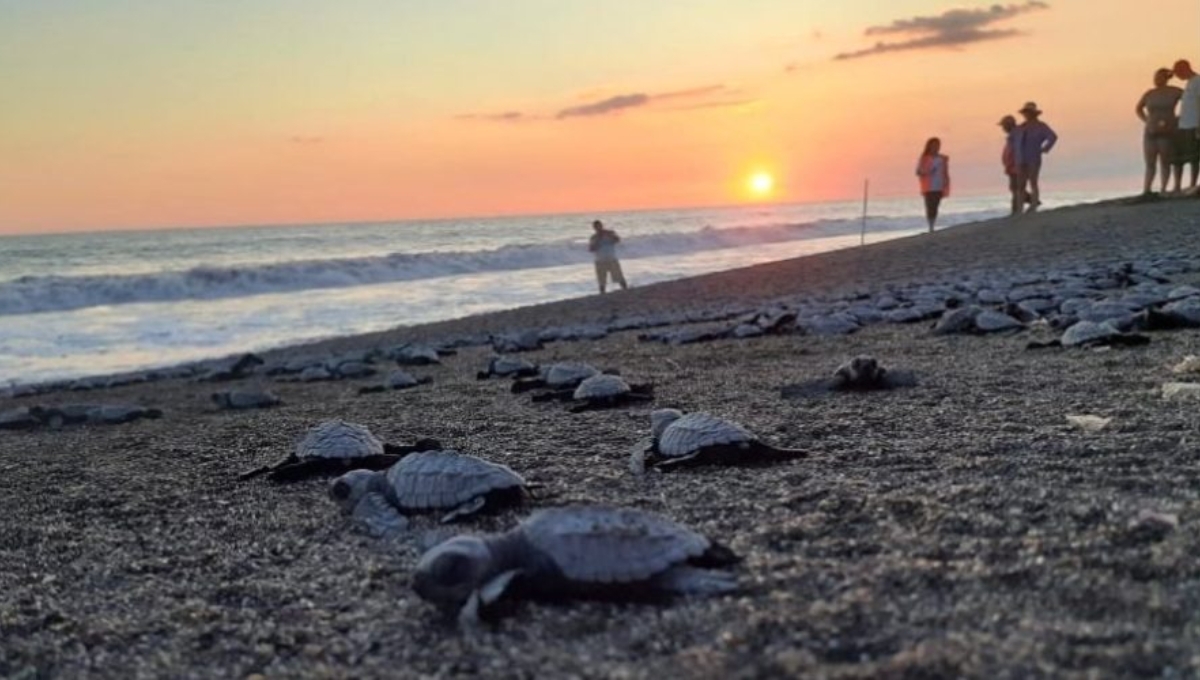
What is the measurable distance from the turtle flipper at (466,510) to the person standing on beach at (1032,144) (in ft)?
50.3

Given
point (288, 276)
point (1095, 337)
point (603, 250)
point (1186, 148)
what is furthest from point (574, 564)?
point (288, 276)

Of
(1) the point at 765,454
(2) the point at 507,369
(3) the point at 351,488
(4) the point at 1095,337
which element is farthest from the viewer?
(2) the point at 507,369

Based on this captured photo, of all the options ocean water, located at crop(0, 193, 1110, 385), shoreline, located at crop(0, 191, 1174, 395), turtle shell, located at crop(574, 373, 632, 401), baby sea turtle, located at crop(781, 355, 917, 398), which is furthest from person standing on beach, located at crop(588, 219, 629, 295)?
baby sea turtle, located at crop(781, 355, 917, 398)

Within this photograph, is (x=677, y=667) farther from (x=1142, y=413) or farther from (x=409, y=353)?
(x=409, y=353)

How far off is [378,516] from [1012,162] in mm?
16602

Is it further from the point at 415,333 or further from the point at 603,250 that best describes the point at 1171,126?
the point at 415,333

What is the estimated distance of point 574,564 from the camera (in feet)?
6.47

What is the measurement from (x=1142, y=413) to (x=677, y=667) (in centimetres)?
235

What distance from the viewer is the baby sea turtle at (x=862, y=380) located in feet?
14.5

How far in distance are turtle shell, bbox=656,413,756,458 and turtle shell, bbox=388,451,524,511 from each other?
0.58 metres

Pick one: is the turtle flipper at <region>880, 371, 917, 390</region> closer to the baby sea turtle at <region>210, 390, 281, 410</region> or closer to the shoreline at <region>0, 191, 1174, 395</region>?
the baby sea turtle at <region>210, 390, 281, 410</region>

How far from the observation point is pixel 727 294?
12.7m

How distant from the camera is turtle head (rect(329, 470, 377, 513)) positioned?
2.95m

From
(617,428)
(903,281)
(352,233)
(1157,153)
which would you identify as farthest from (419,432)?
(352,233)
